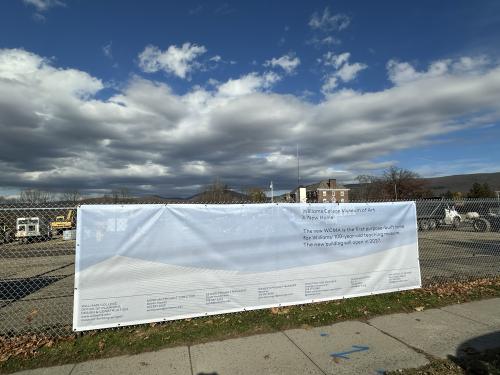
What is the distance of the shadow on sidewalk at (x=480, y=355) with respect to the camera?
12.8 ft

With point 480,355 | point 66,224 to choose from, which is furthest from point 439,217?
point 66,224

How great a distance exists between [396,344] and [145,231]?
12.7 feet

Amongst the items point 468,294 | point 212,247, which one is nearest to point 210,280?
point 212,247

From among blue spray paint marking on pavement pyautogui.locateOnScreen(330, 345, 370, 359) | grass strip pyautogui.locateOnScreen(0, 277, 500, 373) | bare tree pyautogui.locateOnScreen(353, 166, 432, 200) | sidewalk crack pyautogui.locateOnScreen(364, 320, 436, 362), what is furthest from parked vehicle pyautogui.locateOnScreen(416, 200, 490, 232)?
bare tree pyautogui.locateOnScreen(353, 166, 432, 200)

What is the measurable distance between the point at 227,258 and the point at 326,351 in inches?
81.1

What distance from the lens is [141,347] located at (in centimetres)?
458

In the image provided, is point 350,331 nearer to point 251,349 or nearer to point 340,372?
point 340,372

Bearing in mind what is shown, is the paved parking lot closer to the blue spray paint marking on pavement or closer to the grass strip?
the grass strip

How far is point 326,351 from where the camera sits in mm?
4398

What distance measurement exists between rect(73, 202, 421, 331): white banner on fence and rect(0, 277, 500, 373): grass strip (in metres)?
0.16

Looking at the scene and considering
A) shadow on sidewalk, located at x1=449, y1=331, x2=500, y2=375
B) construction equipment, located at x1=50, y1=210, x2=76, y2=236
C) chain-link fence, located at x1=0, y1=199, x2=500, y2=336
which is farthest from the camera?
construction equipment, located at x1=50, y1=210, x2=76, y2=236

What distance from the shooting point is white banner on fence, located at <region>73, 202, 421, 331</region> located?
5.05m

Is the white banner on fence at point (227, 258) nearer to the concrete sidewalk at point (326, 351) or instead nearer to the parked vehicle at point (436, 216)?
the concrete sidewalk at point (326, 351)

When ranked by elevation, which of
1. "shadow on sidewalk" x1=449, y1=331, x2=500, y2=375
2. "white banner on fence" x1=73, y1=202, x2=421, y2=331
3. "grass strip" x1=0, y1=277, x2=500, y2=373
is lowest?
"shadow on sidewalk" x1=449, y1=331, x2=500, y2=375
